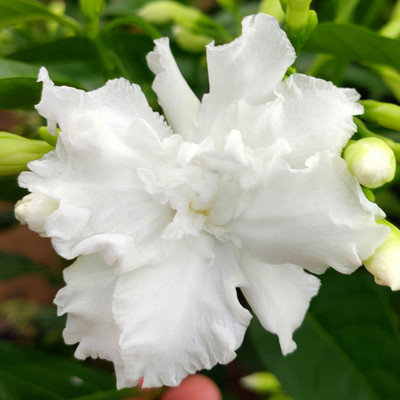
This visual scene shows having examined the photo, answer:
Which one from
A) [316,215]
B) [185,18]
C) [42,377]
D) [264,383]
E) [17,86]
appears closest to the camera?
[316,215]

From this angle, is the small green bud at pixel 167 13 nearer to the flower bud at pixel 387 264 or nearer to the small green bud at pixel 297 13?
the small green bud at pixel 297 13

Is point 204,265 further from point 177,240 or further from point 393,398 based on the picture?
point 393,398

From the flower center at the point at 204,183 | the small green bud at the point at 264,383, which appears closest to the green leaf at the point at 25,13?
the flower center at the point at 204,183

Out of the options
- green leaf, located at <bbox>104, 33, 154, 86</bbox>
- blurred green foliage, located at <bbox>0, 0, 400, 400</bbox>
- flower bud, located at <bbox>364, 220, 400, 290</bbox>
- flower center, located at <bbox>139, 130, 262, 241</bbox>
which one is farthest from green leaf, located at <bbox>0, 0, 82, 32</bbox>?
flower bud, located at <bbox>364, 220, 400, 290</bbox>

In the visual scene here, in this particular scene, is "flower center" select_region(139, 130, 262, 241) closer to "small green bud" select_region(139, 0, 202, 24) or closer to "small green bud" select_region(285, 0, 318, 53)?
"small green bud" select_region(285, 0, 318, 53)

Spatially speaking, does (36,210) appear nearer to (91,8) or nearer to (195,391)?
(91,8)

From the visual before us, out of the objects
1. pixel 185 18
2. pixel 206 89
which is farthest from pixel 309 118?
pixel 206 89
